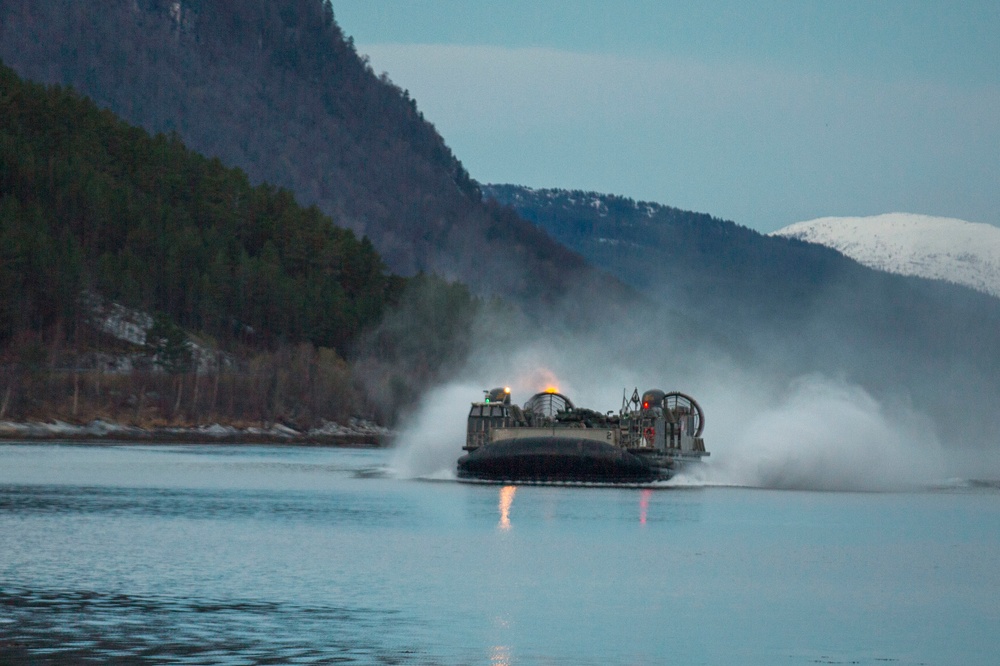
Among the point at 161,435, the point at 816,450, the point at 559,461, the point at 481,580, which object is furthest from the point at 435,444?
the point at 161,435

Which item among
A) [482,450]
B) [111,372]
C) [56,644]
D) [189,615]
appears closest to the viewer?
[56,644]

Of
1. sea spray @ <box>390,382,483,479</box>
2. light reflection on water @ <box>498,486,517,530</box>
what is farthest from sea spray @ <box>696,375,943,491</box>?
light reflection on water @ <box>498,486,517,530</box>

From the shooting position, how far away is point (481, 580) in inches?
1574

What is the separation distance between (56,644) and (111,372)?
165961mm

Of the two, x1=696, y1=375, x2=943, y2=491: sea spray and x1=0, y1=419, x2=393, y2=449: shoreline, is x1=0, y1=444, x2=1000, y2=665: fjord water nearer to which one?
x1=696, y1=375, x2=943, y2=491: sea spray

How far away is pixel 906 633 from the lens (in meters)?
32.7

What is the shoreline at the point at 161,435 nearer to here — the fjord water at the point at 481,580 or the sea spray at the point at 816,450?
the sea spray at the point at 816,450

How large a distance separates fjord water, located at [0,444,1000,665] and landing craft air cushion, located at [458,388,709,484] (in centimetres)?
819

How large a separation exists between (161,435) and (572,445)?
105 metres

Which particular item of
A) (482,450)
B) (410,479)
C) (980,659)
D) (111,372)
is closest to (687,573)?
(980,659)

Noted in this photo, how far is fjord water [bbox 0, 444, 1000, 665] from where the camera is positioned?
29453 millimetres

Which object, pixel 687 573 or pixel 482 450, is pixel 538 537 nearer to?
pixel 687 573

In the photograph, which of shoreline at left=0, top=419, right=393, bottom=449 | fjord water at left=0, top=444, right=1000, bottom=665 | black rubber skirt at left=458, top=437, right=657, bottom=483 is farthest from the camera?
shoreline at left=0, top=419, right=393, bottom=449

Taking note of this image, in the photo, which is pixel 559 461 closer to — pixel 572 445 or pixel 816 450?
pixel 572 445
